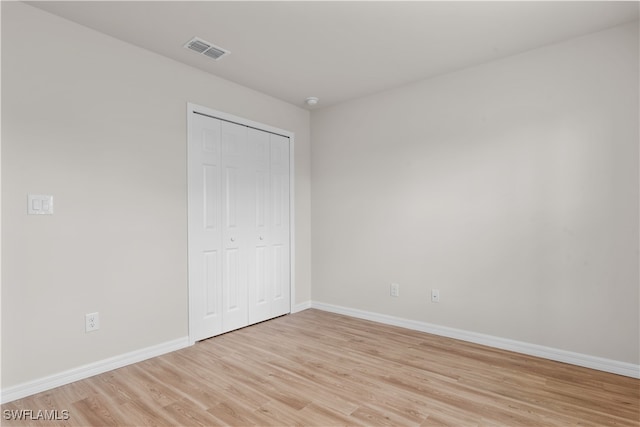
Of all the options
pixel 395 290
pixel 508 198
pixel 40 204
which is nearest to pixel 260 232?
pixel 395 290

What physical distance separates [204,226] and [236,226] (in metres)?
0.37

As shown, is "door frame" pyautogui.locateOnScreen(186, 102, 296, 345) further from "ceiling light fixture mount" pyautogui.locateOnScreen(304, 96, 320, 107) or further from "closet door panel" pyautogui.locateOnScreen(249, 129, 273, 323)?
"ceiling light fixture mount" pyautogui.locateOnScreen(304, 96, 320, 107)

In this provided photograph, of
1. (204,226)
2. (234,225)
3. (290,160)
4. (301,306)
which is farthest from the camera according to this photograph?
(301,306)

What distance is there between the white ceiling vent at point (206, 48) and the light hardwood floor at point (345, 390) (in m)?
2.47

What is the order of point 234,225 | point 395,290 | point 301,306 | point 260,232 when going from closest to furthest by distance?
point 234,225 → point 395,290 → point 260,232 → point 301,306

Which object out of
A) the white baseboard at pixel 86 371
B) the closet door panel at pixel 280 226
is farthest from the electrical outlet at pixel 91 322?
the closet door panel at pixel 280 226

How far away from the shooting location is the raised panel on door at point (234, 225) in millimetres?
3434

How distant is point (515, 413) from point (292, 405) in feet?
4.23

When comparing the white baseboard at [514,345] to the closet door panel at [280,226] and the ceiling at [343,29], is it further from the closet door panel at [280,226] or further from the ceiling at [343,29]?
the ceiling at [343,29]

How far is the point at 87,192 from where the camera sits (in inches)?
99.3

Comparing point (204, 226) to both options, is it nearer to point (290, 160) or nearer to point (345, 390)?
point (290, 160)

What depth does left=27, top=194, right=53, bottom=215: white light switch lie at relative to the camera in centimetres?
227

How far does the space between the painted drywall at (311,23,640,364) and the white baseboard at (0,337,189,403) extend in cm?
195

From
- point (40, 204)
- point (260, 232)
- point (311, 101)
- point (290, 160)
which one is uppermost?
point (311, 101)
